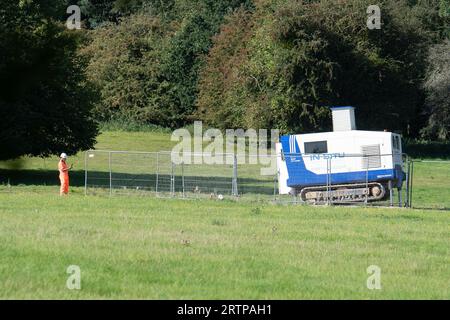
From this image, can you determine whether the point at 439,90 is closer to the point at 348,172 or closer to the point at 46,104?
the point at 46,104

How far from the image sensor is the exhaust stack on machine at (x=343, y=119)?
42.5 meters

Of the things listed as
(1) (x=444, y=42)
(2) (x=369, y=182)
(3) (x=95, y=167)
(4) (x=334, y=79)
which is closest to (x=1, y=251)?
(2) (x=369, y=182)

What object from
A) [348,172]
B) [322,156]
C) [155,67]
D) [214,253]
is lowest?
[214,253]

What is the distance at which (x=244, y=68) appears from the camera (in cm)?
7500

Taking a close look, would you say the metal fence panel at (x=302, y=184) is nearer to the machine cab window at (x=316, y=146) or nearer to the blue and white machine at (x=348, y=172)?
the blue and white machine at (x=348, y=172)

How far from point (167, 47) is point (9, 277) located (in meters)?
72.7

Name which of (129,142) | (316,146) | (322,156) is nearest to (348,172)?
(322,156)

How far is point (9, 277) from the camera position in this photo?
45.1 ft

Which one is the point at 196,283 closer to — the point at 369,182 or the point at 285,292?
the point at 285,292

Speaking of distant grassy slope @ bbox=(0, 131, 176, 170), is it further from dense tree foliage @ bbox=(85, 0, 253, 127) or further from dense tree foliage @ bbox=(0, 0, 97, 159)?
dense tree foliage @ bbox=(0, 0, 97, 159)

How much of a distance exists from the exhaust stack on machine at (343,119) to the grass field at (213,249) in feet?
39.4

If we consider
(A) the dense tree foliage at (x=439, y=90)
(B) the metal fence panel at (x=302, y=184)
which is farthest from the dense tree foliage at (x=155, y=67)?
(B) the metal fence panel at (x=302, y=184)

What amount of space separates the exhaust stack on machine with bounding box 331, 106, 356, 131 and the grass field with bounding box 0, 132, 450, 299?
39.4ft

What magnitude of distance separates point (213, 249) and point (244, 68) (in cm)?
5759
